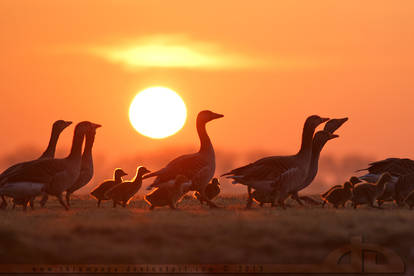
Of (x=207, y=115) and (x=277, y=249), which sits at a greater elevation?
Answer: (x=207, y=115)

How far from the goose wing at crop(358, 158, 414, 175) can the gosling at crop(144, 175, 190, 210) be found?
20.3 feet

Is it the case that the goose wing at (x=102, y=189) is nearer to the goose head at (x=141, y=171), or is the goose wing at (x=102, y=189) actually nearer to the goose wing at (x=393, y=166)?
the goose head at (x=141, y=171)

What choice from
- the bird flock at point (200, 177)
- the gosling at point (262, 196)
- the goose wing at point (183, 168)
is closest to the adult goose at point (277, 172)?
the bird flock at point (200, 177)

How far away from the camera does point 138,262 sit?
11812mm

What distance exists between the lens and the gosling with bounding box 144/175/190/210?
1838cm

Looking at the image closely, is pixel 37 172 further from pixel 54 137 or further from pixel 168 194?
pixel 54 137

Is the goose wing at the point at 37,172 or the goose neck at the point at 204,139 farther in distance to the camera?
the goose neck at the point at 204,139

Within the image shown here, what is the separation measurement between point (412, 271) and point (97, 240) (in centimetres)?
519

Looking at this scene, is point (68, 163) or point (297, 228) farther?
point (68, 163)

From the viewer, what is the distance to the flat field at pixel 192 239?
39.6 feet

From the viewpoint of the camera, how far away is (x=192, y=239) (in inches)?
505

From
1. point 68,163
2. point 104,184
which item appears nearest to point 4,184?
point 68,163

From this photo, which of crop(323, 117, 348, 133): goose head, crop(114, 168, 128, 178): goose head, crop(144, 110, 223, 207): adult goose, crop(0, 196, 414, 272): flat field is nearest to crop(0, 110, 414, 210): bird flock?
crop(144, 110, 223, 207): adult goose

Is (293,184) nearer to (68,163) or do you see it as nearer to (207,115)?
(207,115)
